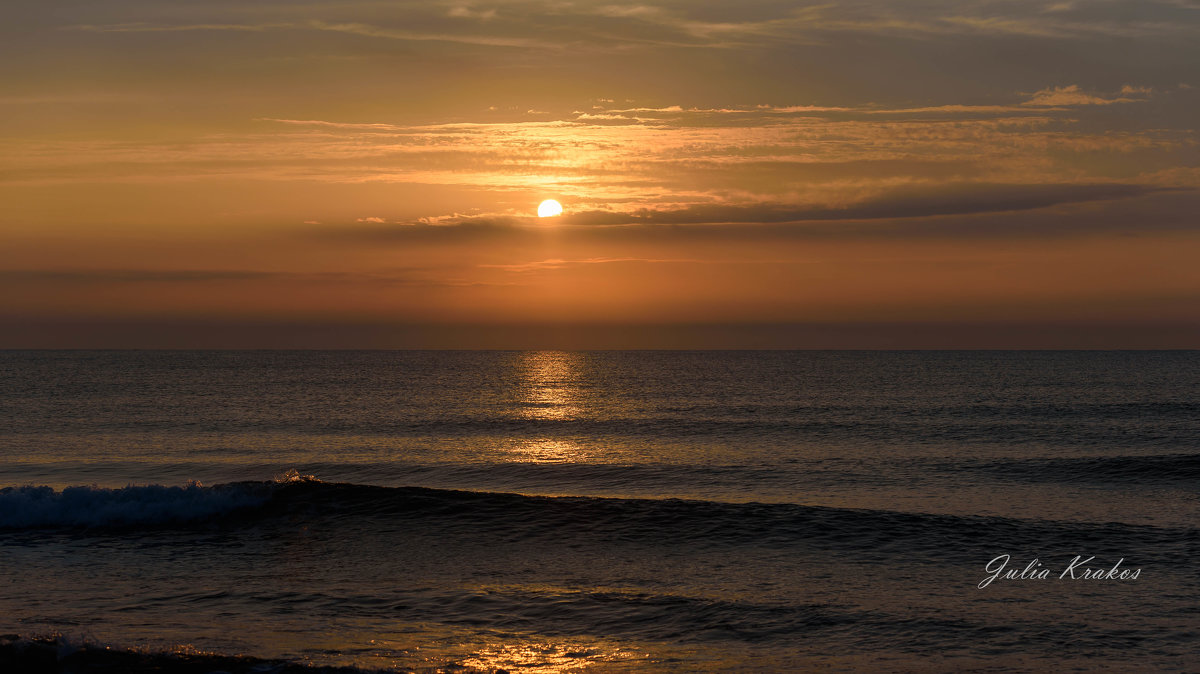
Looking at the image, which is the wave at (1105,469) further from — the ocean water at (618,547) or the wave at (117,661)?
the wave at (117,661)

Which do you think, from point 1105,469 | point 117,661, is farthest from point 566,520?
point 1105,469

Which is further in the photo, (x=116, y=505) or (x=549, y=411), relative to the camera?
(x=549, y=411)

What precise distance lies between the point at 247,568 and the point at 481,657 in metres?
8.54

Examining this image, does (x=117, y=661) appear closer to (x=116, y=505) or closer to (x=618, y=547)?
(x=618, y=547)

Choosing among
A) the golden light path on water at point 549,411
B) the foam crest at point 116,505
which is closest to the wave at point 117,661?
the foam crest at point 116,505

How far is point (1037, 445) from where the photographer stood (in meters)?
40.5

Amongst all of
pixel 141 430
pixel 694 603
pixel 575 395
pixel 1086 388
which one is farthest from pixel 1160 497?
pixel 1086 388
